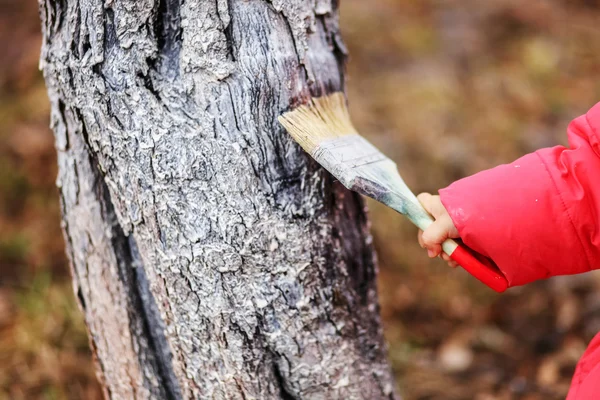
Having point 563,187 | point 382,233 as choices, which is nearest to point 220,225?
point 563,187

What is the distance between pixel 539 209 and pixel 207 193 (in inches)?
28.2

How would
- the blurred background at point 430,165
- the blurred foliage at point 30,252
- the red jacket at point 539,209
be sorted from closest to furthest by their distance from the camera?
the red jacket at point 539,209 → the blurred foliage at point 30,252 → the blurred background at point 430,165

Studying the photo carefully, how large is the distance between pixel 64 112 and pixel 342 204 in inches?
28.2

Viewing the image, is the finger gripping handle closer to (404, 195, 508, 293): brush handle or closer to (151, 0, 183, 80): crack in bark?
(404, 195, 508, 293): brush handle

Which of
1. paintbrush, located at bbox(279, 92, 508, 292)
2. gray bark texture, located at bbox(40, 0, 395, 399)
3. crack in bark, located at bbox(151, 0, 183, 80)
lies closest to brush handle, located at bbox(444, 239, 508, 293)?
paintbrush, located at bbox(279, 92, 508, 292)

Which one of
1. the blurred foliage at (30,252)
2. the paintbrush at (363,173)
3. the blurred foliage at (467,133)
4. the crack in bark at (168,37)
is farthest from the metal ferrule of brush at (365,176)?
the blurred foliage at (30,252)

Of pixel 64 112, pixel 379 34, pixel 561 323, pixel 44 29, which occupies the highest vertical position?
pixel 379 34

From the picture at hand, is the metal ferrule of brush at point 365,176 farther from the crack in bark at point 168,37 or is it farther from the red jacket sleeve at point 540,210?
the crack in bark at point 168,37

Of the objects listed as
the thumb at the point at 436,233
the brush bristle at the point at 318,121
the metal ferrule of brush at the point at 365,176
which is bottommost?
the thumb at the point at 436,233

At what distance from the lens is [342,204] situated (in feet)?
4.61

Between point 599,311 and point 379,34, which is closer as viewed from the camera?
point 599,311

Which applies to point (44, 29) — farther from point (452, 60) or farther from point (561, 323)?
point (452, 60)

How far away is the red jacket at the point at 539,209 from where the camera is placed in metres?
1.16

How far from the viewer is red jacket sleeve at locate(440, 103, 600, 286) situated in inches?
45.5
